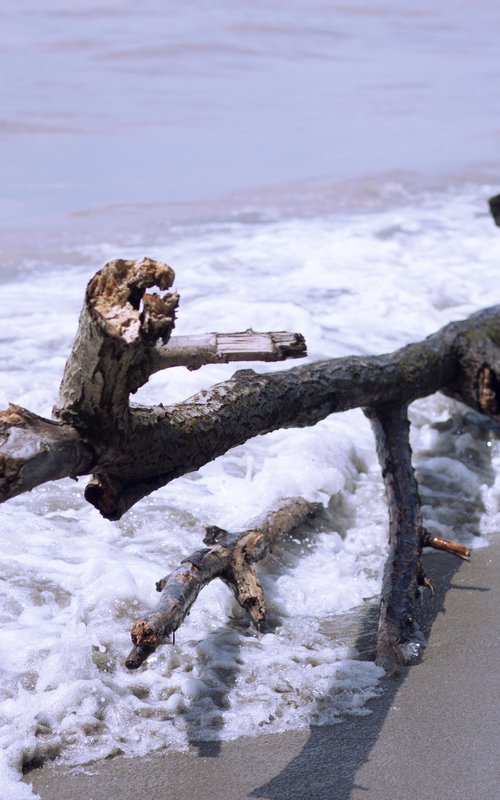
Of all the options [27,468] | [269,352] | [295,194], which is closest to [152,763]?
[27,468]

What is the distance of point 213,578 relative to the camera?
3.31 meters

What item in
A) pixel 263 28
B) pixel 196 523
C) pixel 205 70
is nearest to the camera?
pixel 196 523

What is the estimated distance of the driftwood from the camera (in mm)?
2256

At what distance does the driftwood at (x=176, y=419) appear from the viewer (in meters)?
2.26

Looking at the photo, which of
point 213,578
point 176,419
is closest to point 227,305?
point 213,578

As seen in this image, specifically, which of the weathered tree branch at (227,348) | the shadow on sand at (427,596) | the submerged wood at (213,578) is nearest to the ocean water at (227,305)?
the shadow on sand at (427,596)

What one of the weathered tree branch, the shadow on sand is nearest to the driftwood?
the weathered tree branch

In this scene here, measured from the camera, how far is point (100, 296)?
7.46 feet

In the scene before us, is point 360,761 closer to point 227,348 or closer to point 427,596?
point 427,596

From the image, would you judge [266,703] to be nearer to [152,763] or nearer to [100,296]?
[152,763]

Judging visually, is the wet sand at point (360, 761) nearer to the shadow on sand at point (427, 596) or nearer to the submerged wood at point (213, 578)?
the shadow on sand at point (427, 596)

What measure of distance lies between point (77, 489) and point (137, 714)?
5.95 ft

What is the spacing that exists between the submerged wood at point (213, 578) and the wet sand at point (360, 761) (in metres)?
0.34

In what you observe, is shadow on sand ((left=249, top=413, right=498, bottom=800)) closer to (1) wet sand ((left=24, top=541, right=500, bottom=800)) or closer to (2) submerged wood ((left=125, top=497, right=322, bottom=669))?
(1) wet sand ((left=24, top=541, right=500, bottom=800))
